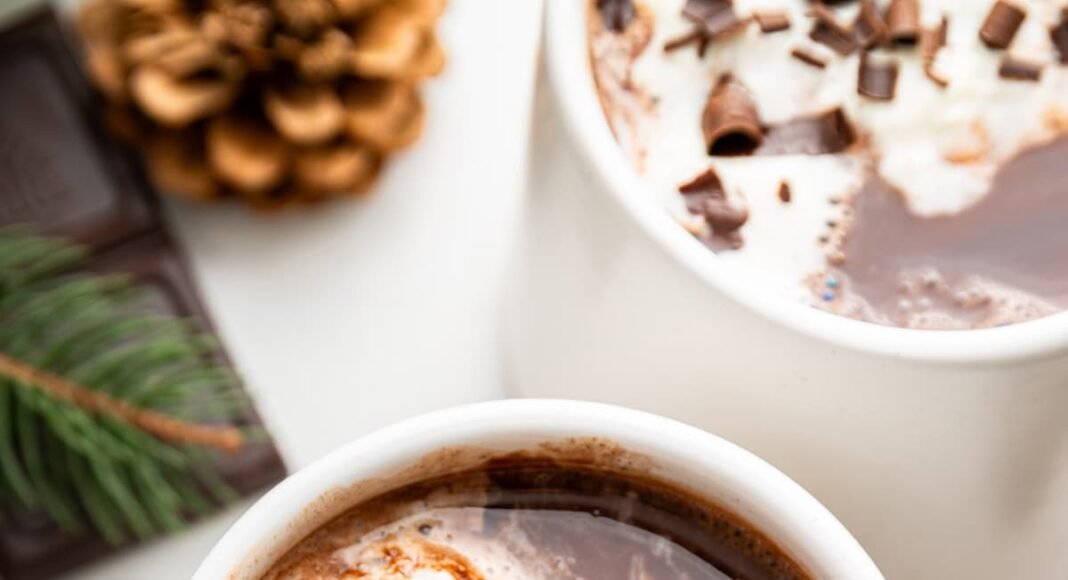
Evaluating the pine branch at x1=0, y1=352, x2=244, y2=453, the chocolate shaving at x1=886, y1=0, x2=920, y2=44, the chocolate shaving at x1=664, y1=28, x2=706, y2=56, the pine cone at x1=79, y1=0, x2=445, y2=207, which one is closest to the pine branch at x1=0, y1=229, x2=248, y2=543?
the pine branch at x1=0, y1=352, x2=244, y2=453

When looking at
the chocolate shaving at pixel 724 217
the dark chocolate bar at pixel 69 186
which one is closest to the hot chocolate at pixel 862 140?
the chocolate shaving at pixel 724 217

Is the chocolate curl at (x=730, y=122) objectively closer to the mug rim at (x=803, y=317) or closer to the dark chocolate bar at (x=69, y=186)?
the mug rim at (x=803, y=317)

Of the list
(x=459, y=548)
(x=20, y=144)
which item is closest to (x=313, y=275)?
(x=20, y=144)

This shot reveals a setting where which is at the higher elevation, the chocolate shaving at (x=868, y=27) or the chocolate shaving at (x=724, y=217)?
the chocolate shaving at (x=868, y=27)

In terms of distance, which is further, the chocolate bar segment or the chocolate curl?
the chocolate bar segment

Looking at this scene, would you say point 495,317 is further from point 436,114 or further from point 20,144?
point 20,144

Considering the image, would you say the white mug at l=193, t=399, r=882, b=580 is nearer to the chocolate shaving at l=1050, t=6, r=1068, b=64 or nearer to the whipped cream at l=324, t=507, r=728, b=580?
the whipped cream at l=324, t=507, r=728, b=580

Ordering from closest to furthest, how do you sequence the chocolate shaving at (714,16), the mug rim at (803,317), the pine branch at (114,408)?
the mug rim at (803,317) → the chocolate shaving at (714,16) → the pine branch at (114,408)

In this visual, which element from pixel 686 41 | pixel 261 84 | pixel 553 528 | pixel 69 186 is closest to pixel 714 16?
pixel 686 41
